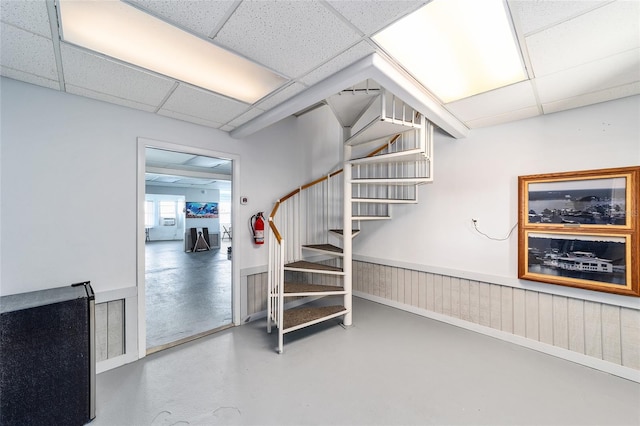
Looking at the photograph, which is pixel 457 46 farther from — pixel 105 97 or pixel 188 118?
pixel 105 97

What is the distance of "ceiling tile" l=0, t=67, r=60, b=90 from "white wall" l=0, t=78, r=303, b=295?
0.06 m

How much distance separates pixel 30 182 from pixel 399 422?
3255mm

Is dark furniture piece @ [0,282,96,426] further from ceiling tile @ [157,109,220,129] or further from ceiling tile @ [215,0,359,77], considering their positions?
ceiling tile @ [215,0,359,77]

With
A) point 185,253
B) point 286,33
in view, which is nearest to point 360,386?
point 286,33

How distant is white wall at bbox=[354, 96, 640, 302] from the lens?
2252 mm

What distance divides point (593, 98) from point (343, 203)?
97.8 inches

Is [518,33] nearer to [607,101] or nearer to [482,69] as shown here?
[482,69]

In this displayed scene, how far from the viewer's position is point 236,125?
2885 millimetres

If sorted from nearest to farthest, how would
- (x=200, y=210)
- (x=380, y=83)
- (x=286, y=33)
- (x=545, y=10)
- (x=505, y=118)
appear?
1. (x=545, y=10)
2. (x=286, y=33)
3. (x=380, y=83)
4. (x=505, y=118)
5. (x=200, y=210)

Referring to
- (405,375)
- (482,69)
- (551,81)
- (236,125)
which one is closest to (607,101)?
(551,81)

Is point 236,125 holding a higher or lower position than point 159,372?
higher

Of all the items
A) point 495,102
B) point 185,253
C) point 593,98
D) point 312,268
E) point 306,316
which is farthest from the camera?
point 185,253

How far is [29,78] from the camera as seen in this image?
1.88m

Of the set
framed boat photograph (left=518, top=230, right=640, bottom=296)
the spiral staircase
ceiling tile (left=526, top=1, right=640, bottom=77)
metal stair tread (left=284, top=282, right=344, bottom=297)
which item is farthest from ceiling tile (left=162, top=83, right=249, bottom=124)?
framed boat photograph (left=518, top=230, right=640, bottom=296)
